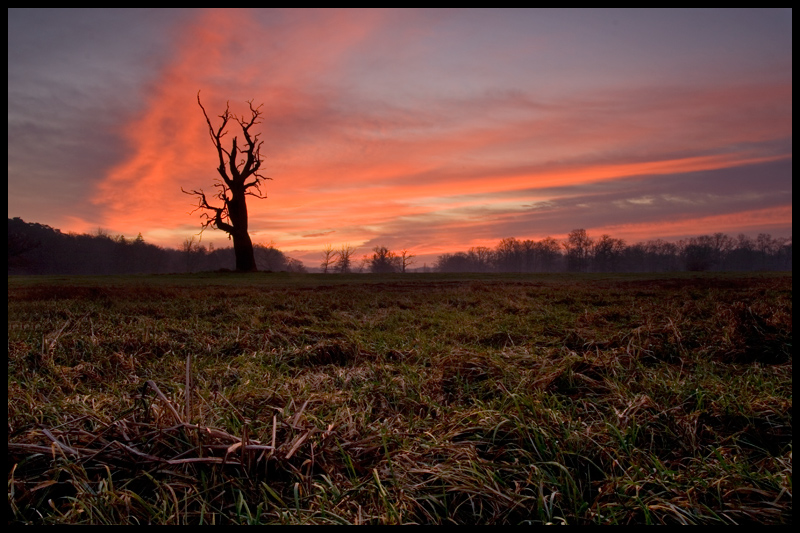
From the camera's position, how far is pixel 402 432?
245 cm

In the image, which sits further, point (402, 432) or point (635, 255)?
point (635, 255)

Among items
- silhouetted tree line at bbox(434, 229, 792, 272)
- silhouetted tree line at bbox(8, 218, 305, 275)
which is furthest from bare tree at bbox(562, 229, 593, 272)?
silhouetted tree line at bbox(8, 218, 305, 275)

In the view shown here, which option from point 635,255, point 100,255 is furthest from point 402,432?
point 635,255

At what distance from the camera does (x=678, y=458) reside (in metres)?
2.26

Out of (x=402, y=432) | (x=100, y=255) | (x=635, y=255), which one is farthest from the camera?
(x=635, y=255)

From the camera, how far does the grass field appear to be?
177 cm

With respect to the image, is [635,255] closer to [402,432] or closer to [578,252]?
[578,252]

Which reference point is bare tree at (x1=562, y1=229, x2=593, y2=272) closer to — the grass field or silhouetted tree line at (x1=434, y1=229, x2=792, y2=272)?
silhouetted tree line at (x1=434, y1=229, x2=792, y2=272)

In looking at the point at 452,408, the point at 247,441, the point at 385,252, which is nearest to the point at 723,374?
the point at 452,408

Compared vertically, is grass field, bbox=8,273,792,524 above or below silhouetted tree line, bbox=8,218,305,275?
below

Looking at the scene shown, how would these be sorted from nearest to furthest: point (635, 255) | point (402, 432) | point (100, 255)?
1. point (402, 432)
2. point (100, 255)
3. point (635, 255)

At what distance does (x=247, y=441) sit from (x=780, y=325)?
621 centimetres

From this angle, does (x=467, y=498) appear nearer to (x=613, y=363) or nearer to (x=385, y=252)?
(x=613, y=363)

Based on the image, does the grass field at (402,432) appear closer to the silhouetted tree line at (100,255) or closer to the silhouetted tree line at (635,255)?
the silhouetted tree line at (100,255)
